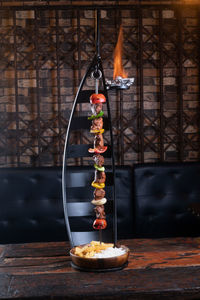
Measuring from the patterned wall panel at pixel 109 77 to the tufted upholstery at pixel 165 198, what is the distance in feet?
2.87

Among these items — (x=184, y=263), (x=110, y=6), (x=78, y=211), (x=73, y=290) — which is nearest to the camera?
(x=73, y=290)

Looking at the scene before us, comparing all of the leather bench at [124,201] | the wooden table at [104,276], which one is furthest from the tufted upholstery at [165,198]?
the wooden table at [104,276]

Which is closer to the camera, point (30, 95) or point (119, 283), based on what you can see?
point (119, 283)

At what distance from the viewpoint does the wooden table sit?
1.11 metres

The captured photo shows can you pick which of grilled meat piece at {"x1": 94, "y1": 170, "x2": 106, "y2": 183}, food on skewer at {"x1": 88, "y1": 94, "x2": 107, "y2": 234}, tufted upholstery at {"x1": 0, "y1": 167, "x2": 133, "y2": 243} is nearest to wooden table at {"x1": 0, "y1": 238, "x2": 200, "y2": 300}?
food on skewer at {"x1": 88, "y1": 94, "x2": 107, "y2": 234}

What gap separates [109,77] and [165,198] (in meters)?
1.43

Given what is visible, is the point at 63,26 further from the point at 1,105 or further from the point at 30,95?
the point at 1,105

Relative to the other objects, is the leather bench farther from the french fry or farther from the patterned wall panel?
the french fry

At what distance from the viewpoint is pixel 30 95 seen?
3.60 metres

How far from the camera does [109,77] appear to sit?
3631 millimetres

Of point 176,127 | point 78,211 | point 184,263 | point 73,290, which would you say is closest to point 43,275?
point 73,290

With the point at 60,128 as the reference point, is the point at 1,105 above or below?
above

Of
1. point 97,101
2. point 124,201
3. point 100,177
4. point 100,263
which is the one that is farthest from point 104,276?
point 124,201

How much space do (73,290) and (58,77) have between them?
263cm
